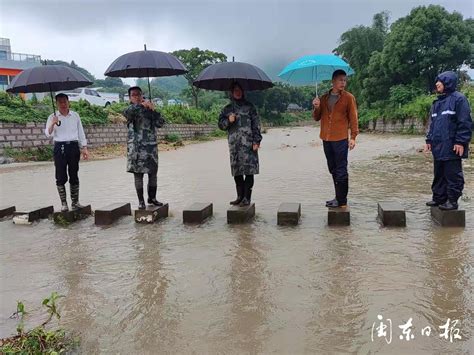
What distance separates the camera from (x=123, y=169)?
13.9 meters

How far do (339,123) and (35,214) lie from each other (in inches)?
180

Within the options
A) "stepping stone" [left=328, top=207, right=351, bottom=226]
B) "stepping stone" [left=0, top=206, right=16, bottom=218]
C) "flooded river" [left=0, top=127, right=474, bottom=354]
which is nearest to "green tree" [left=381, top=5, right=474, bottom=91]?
"flooded river" [left=0, top=127, right=474, bottom=354]

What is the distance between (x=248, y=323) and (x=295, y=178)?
778cm

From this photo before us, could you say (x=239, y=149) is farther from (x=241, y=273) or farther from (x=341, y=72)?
(x=241, y=273)

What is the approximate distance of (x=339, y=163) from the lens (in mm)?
5785

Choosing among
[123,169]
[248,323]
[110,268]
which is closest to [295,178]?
[123,169]

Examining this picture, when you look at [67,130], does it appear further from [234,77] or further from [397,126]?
[397,126]

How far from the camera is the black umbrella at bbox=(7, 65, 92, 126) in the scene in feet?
20.0

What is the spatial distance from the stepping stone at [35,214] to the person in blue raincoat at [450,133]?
5.64 metres

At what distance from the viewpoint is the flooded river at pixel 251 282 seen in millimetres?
2793

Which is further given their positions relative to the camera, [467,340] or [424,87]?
[424,87]

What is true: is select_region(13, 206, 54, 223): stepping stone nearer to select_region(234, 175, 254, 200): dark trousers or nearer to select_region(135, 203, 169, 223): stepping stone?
select_region(135, 203, 169, 223): stepping stone

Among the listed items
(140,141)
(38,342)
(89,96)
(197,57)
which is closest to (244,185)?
(140,141)

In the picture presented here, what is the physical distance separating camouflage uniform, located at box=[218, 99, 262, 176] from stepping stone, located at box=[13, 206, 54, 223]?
3021mm
